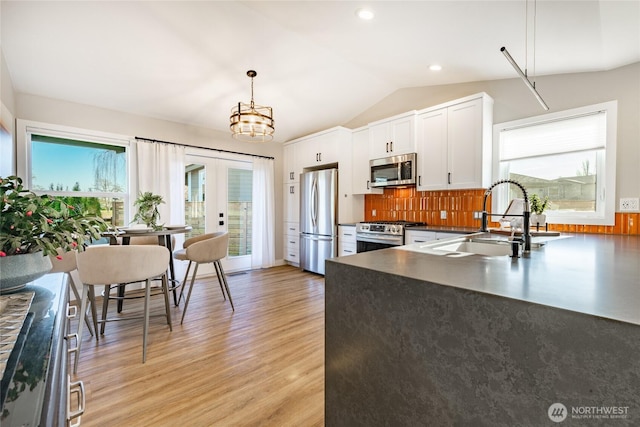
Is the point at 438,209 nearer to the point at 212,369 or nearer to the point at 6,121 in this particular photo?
the point at 212,369

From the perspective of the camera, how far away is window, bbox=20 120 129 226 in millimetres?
3281

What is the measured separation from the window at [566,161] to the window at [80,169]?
4889 millimetres

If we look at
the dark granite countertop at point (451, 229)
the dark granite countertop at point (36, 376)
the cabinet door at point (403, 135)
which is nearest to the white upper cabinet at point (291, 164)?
the cabinet door at point (403, 135)

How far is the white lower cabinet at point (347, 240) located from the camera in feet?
14.0

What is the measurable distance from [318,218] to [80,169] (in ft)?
10.9

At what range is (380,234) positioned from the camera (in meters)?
3.88

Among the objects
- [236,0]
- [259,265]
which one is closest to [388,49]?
[236,0]

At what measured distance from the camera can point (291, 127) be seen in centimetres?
500

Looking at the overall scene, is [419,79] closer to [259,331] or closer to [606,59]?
[606,59]

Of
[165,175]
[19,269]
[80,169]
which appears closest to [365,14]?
[19,269]

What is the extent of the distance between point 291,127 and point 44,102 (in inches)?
127

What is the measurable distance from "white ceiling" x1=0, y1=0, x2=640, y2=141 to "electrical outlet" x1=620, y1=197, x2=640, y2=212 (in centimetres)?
124

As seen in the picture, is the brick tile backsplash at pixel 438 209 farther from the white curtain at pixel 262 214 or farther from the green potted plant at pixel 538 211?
the white curtain at pixel 262 214

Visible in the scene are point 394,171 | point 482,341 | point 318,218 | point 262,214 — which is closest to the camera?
point 482,341
